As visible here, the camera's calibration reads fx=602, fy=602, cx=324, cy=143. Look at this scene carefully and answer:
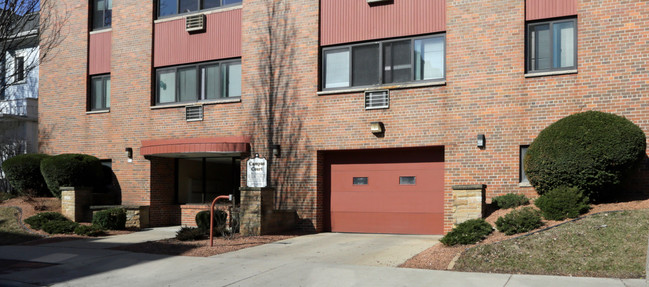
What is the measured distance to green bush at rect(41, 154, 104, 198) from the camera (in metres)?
18.6

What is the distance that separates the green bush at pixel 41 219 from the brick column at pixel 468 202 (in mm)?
10957

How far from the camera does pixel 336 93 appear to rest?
1641cm

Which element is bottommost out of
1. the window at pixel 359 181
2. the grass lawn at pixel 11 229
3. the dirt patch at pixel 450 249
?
the grass lawn at pixel 11 229

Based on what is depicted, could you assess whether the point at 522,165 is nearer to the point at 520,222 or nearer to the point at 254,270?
the point at 520,222

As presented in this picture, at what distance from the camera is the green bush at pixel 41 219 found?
16.7m

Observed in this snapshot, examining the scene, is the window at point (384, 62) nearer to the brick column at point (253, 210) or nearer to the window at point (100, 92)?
the brick column at point (253, 210)

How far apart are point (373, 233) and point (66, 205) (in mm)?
9427

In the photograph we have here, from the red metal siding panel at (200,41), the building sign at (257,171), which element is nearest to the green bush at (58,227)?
the building sign at (257,171)

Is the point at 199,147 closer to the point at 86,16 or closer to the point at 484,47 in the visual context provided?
the point at 86,16

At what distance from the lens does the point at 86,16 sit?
2081 cm

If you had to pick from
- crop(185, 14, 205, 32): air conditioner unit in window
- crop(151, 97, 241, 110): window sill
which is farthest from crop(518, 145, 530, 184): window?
crop(185, 14, 205, 32): air conditioner unit in window

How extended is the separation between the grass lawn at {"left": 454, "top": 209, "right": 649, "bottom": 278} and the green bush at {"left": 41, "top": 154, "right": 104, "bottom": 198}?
42.9 feet

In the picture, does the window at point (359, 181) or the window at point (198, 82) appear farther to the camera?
the window at point (198, 82)

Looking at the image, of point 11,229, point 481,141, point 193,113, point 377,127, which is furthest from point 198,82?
point 481,141
